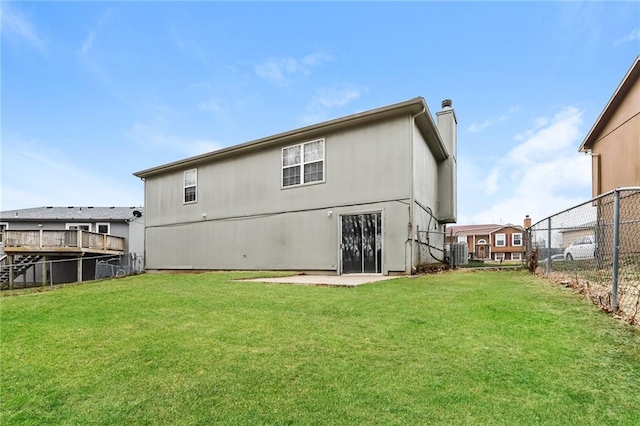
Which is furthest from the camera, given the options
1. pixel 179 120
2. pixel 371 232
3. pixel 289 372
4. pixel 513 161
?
pixel 513 161

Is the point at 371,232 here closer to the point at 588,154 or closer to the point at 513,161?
the point at 588,154

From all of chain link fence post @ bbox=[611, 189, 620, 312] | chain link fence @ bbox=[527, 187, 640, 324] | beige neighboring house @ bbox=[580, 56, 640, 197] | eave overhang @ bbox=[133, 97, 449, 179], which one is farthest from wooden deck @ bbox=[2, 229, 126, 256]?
beige neighboring house @ bbox=[580, 56, 640, 197]

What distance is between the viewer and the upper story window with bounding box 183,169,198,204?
15.3 m

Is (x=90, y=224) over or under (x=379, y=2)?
under

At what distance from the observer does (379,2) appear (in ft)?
34.7

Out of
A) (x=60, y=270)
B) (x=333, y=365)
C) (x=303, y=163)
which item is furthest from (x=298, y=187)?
(x=60, y=270)

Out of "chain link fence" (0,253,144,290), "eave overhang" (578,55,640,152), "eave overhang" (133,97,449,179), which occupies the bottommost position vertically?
"chain link fence" (0,253,144,290)

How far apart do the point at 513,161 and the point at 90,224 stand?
2748 cm

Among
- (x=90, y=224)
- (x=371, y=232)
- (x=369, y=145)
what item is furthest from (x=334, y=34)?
(x=90, y=224)

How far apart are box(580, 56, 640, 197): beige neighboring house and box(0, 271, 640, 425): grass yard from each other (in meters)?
10.6

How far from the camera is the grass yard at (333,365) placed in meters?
2.13

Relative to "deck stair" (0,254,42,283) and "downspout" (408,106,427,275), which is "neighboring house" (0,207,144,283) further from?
"downspout" (408,106,427,275)

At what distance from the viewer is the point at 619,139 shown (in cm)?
1276

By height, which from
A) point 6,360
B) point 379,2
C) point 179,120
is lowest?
point 6,360
